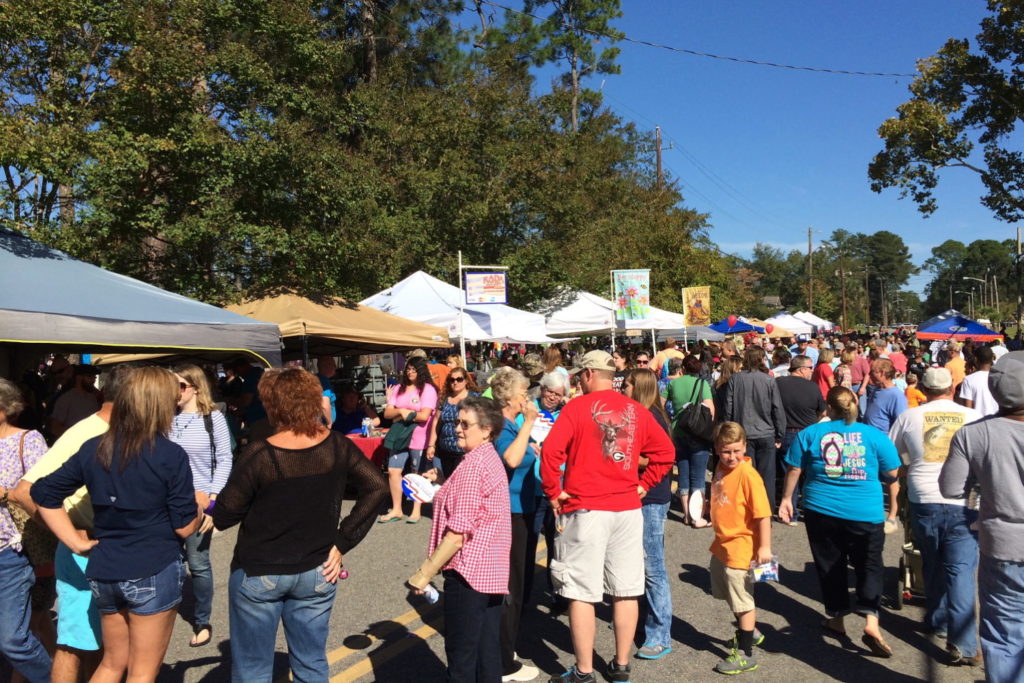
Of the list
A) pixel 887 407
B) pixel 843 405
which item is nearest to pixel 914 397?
pixel 887 407

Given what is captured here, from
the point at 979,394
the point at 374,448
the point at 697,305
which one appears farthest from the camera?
the point at 697,305

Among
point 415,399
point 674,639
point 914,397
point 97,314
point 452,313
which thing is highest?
point 452,313

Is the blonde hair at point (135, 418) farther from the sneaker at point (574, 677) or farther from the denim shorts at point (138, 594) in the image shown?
the sneaker at point (574, 677)

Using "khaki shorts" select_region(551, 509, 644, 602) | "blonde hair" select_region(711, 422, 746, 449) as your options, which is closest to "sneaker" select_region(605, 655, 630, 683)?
"khaki shorts" select_region(551, 509, 644, 602)

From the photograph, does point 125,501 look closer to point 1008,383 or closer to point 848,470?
point 1008,383

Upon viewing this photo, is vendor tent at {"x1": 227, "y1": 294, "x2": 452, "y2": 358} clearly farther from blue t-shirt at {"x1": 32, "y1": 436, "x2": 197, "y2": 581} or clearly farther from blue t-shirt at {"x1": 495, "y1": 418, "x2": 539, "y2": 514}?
blue t-shirt at {"x1": 32, "y1": 436, "x2": 197, "y2": 581}

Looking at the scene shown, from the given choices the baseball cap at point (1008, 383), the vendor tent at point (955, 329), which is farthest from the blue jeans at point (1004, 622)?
the vendor tent at point (955, 329)

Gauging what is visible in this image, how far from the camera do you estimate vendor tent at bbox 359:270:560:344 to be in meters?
13.6

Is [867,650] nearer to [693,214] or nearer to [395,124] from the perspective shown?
[395,124]

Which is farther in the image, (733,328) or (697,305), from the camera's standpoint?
(733,328)

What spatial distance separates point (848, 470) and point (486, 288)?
28.5ft

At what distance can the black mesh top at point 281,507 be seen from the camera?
A: 3162 mm

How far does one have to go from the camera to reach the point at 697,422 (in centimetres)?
761

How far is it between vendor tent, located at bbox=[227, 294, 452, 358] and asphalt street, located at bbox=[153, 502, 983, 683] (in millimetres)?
3938
